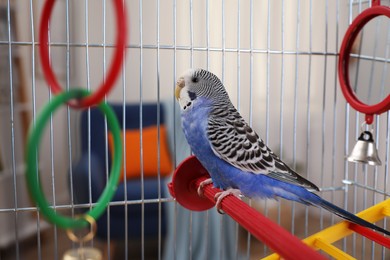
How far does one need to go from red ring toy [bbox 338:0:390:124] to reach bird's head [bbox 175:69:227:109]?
0.34 m

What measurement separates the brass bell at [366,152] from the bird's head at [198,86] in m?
0.35

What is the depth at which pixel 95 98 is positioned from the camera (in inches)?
16.1

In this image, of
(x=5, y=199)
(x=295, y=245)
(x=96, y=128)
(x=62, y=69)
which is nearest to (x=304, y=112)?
(x=96, y=128)

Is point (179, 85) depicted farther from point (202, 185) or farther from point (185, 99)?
point (202, 185)

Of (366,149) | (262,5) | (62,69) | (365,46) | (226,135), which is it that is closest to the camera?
(226,135)

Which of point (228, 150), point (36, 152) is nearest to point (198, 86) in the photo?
point (228, 150)

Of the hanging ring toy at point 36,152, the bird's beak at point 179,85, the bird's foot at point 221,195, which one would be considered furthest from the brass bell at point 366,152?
the hanging ring toy at point 36,152

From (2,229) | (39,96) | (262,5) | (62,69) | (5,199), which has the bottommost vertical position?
(2,229)

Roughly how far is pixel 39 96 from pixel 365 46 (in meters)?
1.79

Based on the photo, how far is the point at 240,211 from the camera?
63 cm

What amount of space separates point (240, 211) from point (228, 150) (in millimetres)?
217

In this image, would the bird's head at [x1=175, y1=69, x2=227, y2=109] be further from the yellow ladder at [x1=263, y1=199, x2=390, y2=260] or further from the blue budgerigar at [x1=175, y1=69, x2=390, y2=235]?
the yellow ladder at [x1=263, y1=199, x2=390, y2=260]

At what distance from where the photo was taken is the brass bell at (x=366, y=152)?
96 cm

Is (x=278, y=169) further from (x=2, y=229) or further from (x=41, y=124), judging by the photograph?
(x=2, y=229)
